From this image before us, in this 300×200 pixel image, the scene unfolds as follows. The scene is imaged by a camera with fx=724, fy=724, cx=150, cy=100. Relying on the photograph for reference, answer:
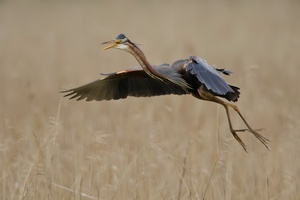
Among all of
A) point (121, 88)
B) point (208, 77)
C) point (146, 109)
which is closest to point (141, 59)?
point (208, 77)

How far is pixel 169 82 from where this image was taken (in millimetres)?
3594

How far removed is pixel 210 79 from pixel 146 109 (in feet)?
10.6

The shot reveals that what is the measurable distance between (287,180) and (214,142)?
1.19 metres

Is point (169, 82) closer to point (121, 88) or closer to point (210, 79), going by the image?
point (210, 79)

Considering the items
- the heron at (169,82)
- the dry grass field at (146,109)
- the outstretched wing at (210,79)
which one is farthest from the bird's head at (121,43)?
the dry grass field at (146,109)

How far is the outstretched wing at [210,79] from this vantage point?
11.3 feet

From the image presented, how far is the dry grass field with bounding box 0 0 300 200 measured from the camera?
4.38m

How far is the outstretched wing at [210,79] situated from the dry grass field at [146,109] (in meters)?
0.31

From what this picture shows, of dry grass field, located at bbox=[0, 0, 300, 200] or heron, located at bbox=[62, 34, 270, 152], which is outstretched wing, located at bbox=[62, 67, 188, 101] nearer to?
heron, located at bbox=[62, 34, 270, 152]

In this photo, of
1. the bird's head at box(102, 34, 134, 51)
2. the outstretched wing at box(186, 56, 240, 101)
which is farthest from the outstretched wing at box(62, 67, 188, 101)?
the bird's head at box(102, 34, 134, 51)

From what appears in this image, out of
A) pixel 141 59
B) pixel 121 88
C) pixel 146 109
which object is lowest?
pixel 146 109

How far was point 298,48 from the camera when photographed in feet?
30.9

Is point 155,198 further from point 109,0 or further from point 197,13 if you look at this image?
point 109,0

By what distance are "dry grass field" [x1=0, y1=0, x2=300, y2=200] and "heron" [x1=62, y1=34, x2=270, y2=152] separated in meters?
0.26
